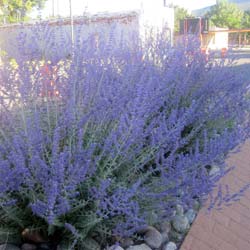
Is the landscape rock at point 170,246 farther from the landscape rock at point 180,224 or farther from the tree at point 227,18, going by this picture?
the tree at point 227,18

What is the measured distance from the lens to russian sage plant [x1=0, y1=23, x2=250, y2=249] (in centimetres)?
169

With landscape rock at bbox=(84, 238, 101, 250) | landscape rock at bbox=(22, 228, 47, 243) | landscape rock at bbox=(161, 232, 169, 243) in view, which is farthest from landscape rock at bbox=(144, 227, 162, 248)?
landscape rock at bbox=(22, 228, 47, 243)

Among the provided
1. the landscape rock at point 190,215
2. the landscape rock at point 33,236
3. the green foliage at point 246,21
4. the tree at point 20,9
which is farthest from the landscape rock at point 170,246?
the green foliage at point 246,21

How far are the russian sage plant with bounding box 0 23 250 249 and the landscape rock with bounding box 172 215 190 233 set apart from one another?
0.34 m

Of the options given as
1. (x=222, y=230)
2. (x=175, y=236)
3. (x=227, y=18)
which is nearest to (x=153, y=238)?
(x=175, y=236)

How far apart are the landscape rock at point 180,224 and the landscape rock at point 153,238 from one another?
0.65 ft

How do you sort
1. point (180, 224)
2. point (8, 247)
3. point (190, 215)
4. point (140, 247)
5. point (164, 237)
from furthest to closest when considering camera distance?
1. point (190, 215)
2. point (180, 224)
3. point (164, 237)
4. point (140, 247)
5. point (8, 247)

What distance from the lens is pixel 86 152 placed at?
72.1 inches

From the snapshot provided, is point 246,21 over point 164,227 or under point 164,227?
over

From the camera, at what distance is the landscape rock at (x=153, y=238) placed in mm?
2174

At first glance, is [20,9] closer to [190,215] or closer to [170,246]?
[190,215]

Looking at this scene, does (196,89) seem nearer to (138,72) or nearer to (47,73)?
(138,72)

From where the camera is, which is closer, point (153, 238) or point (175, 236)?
point (153, 238)

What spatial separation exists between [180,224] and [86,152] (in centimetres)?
103
